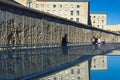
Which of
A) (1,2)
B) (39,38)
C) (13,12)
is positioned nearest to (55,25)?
(39,38)

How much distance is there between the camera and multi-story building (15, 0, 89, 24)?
3294 inches

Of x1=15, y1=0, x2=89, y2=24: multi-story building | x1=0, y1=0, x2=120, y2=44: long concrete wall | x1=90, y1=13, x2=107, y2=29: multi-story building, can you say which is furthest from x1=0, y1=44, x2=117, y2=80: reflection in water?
x1=90, y1=13, x2=107, y2=29: multi-story building

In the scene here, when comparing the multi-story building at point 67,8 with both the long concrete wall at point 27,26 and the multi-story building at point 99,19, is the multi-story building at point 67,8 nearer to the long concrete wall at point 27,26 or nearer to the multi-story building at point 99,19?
the multi-story building at point 99,19

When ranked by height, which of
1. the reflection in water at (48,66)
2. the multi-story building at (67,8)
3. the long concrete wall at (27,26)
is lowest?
the reflection in water at (48,66)

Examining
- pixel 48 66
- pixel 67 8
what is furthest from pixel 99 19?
pixel 48 66

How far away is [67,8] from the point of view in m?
85.1

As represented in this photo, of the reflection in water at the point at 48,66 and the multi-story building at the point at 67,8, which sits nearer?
the reflection in water at the point at 48,66

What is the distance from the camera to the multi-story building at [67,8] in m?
83.7

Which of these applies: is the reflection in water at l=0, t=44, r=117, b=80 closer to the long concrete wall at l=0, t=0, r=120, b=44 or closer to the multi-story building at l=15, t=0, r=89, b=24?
the long concrete wall at l=0, t=0, r=120, b=44

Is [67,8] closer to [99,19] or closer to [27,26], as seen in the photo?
[99,19]

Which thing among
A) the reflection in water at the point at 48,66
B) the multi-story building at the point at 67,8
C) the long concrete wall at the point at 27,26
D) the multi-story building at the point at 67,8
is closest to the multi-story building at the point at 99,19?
the multi-story building at the point at 67,8

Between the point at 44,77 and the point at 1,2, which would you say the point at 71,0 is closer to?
the point at 1,2

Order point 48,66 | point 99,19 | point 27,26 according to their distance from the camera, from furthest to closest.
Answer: point 99,19 → point 27,26 → point 48,66

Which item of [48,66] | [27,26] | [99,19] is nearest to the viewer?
[48,66]
